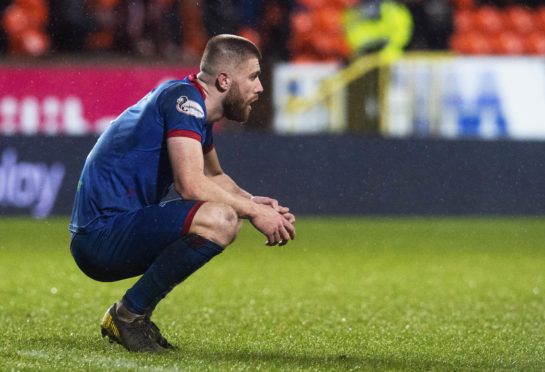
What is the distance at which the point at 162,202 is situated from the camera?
393cm

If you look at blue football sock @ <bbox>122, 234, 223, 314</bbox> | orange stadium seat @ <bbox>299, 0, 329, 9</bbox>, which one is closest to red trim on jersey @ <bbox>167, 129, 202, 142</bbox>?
blue football sock @ <bbox>122, 234, 223, 314</bbox>

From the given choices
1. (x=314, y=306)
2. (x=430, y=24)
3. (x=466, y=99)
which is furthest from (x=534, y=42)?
(x=314, y=306)

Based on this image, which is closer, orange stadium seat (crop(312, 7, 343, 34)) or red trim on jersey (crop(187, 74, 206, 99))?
red trim on jersey (crop(187, 74, 206, 99))

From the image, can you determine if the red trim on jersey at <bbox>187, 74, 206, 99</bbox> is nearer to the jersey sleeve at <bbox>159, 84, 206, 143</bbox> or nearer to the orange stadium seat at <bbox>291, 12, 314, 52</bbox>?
the jersey sleeve at <bbox>159, 84, 206, 143</bbox>

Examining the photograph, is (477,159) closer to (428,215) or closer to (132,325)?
(428,215)

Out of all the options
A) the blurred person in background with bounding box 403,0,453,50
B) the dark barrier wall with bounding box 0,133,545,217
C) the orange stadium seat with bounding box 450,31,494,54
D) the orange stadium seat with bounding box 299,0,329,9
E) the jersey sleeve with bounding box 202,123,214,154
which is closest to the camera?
the jersey sleeve with bounding box 202,123,214,154

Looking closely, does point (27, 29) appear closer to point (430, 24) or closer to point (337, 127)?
point (337, 127)

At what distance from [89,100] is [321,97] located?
112 inches

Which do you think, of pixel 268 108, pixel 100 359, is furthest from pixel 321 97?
pixel 100 359

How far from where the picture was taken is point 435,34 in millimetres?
13695

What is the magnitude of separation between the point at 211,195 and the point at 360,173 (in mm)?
8077

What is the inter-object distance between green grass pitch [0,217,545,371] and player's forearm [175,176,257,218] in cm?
59

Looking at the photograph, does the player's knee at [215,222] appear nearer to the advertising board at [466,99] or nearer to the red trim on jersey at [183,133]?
the red trim on jersey at [183,133]

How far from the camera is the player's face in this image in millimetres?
3975
